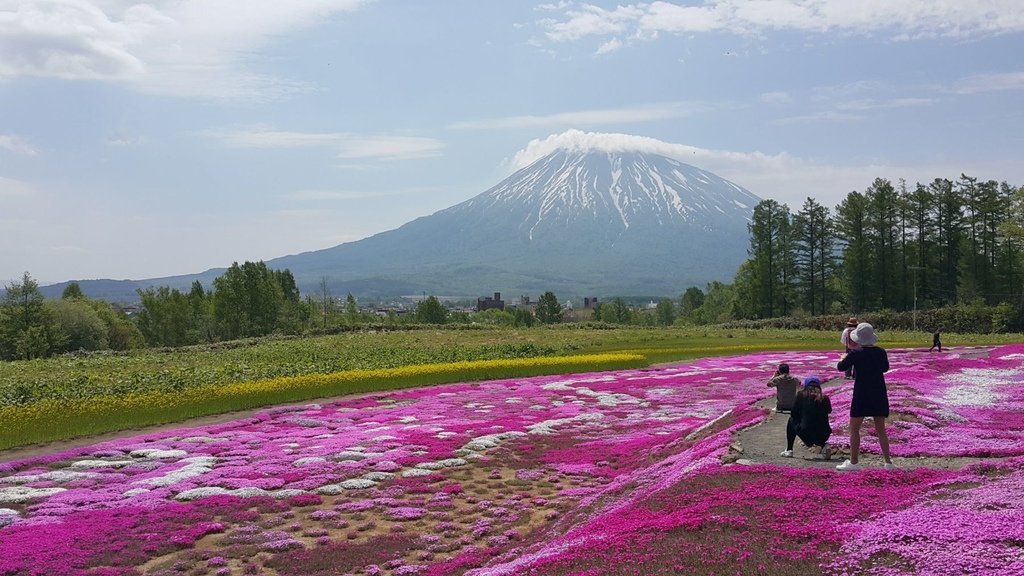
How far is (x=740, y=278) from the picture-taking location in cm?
12938

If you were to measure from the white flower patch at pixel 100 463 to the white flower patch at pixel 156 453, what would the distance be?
814mm

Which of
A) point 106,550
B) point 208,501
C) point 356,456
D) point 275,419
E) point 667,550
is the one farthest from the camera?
point 275,419

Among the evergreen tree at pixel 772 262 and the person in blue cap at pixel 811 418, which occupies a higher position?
the evergreen tree at pixel 772 262

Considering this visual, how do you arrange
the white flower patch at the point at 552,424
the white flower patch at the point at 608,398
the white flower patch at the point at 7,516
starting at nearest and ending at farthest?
the white flower patch at the point at 7,516
the white flower patch at the point at 552,424
the white flower patch at the point at 608,398

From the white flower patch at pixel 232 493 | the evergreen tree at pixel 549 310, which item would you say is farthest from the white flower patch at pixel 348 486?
the evergreen tree at pixel 549 310

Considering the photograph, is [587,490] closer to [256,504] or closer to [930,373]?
[256,504]

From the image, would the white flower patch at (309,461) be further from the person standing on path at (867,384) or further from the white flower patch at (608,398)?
the white flower patch at (608,398)

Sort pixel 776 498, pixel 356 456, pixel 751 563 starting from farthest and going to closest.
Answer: pixel 356 456 < pixel 776 498 < pixel 751 563

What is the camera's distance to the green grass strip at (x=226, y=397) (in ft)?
87.6

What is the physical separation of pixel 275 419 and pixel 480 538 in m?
17.4

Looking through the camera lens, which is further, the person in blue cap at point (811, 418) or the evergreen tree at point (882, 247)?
the evergreen tree at point (882, 247)

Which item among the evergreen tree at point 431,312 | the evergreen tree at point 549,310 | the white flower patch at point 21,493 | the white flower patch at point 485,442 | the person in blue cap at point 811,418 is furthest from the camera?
the evergreen tree at point 549,310

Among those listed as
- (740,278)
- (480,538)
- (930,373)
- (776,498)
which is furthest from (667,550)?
(740,278)

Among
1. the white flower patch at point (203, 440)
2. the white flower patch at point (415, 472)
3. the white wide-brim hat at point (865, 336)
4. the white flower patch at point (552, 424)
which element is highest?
the white wide-brim hat at point (865, 336)
